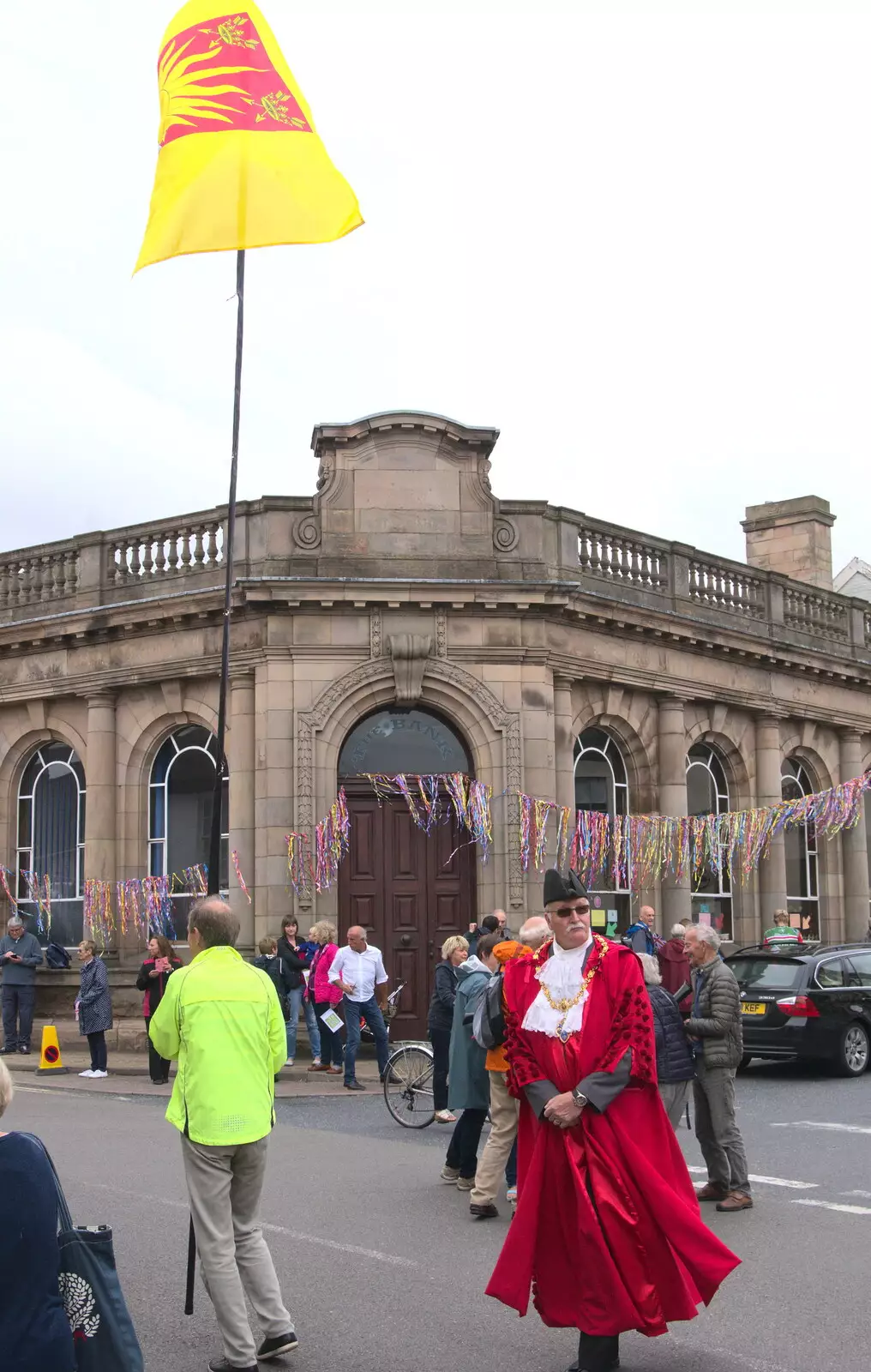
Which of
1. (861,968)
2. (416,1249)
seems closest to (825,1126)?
(861,968)

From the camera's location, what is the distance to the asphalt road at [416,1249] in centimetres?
623

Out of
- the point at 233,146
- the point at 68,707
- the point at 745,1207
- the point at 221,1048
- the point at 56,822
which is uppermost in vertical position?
the point at 233,146

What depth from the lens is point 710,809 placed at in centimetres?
2486

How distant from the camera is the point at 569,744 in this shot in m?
21.6

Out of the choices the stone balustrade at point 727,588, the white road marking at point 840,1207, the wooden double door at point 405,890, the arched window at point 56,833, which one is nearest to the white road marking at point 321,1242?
the white road marking at point 840,1207

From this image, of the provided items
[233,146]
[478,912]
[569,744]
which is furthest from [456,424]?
[233,146]

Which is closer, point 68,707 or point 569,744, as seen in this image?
point 569,744

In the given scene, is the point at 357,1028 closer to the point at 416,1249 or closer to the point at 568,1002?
the point at 416,1249

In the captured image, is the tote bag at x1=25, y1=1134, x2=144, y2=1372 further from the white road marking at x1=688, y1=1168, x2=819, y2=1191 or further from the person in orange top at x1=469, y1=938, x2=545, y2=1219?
the white road marking at x1=688, y1=1168, x2=819, y2=1191

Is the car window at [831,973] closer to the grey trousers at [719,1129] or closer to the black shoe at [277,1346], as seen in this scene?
the grey trousers at [719,1129]

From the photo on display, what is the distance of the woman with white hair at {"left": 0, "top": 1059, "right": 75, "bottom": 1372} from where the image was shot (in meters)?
3.83

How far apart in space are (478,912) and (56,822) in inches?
283

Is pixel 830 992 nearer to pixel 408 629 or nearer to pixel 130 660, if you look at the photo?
pixel 408 629

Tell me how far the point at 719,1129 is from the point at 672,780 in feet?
45.6
